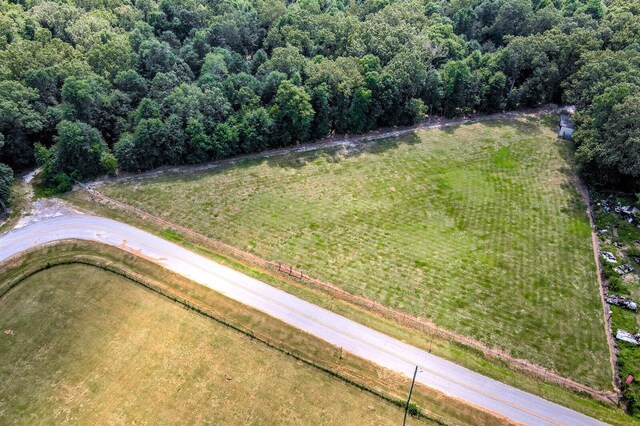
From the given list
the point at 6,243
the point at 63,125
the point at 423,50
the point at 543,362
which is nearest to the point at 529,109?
the point at 423,50

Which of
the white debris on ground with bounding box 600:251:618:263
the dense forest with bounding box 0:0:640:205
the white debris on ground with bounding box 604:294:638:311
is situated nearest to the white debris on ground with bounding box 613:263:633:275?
the white debris on ground with bounding box 600:251:618:263

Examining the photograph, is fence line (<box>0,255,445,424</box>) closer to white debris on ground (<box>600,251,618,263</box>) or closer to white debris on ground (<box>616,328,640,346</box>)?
white debris on ground (<box>616,328,640,346</box>)

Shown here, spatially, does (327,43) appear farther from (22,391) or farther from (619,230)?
(22,391)

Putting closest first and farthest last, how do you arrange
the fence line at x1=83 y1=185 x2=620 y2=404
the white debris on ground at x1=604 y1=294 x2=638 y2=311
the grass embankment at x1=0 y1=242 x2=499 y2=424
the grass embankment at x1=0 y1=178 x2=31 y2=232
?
the grass embankment at x1=0 y1=242 x2=499 y2=424 < the fence line at x1=83 y1=185 x2=620 y2=404 < the white debris on ground at x1=604 y1=294 x2=638 y2=311 < the grass embankment at x1=0 y1=178 x2=31 y2=232

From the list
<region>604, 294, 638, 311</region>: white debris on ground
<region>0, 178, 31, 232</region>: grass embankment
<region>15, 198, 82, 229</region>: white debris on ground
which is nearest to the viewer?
<region>604, 294, 638, 311</region>: white debris on ground

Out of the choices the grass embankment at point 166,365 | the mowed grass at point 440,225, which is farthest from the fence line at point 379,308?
the grass embankment at point 166,365

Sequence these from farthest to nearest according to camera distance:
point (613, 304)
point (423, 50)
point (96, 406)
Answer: point (423, 50), point (613, 304), point (96, 406)
